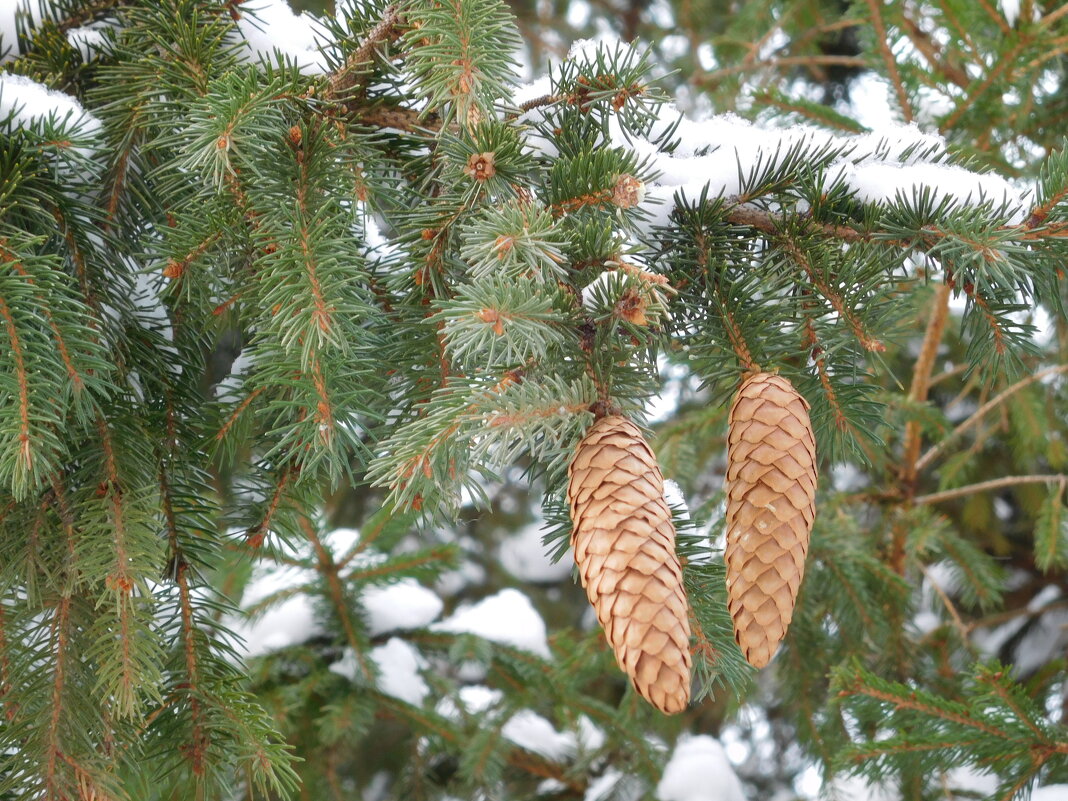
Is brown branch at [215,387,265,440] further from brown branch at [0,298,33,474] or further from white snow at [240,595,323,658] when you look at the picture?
white snow at [240,595,323,658]

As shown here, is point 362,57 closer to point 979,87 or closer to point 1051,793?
point 979,87

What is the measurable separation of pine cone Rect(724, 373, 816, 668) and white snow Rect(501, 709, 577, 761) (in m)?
2.00

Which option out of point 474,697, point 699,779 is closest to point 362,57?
point 699,779

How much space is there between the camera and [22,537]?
0.98 meters

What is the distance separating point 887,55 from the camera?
2.04 metres

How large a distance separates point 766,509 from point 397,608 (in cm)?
171

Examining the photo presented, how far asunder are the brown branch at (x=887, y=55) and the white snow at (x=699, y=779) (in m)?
1.66

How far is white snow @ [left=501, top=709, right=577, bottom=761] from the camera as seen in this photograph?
2.67 metres

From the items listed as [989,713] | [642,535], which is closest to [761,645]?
[642,535]

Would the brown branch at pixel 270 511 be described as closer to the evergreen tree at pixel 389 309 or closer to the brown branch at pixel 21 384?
the evergreen tree at pixel 389 309

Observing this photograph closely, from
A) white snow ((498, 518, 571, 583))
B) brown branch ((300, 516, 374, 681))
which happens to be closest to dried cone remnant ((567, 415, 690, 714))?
brown branch ((300, 516, 374, 681))

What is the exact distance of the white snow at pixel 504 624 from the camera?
2.32 metres

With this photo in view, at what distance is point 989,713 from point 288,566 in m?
1.55

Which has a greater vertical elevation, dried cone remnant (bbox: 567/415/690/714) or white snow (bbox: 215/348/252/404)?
white snow (bbox: 215/348/252/404)
